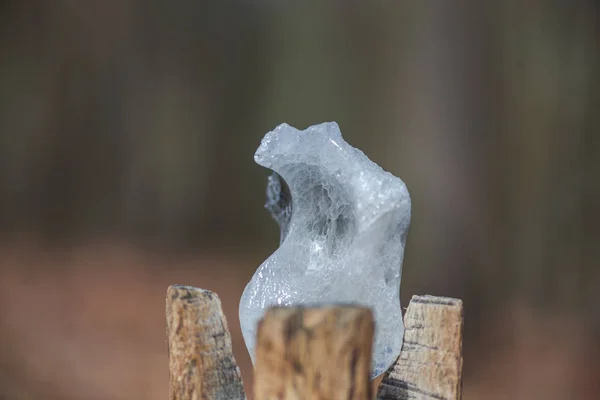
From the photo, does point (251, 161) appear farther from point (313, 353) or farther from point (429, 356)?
point (313, 353)

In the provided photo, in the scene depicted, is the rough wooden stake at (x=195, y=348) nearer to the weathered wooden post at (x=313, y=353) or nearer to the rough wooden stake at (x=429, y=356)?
the weathered wooden post at (x=313, y=353)

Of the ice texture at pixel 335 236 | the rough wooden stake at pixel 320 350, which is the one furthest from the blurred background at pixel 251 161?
the rough wooden stake at pixel 320 350

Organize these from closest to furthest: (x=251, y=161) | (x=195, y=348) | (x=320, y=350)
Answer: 1. (x=320, y=350)
2. (x=195, y=348)
3. (x=251, y=161)

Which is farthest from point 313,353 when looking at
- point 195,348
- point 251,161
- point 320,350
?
point 251,161

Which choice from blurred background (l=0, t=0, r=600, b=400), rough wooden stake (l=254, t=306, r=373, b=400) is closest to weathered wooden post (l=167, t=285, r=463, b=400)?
rough wooden stake (l=254, t=306, r=373, b=400)

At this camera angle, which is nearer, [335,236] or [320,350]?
[320,350]

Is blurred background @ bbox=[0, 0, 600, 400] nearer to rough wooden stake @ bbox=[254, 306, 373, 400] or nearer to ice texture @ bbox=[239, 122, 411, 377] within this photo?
ice texture @ bbox=[239, 122, 411, 377]

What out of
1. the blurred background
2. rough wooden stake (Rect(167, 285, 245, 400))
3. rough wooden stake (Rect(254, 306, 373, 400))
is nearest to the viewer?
rough wooden stake (Rect(254, 306, 373, 400))
